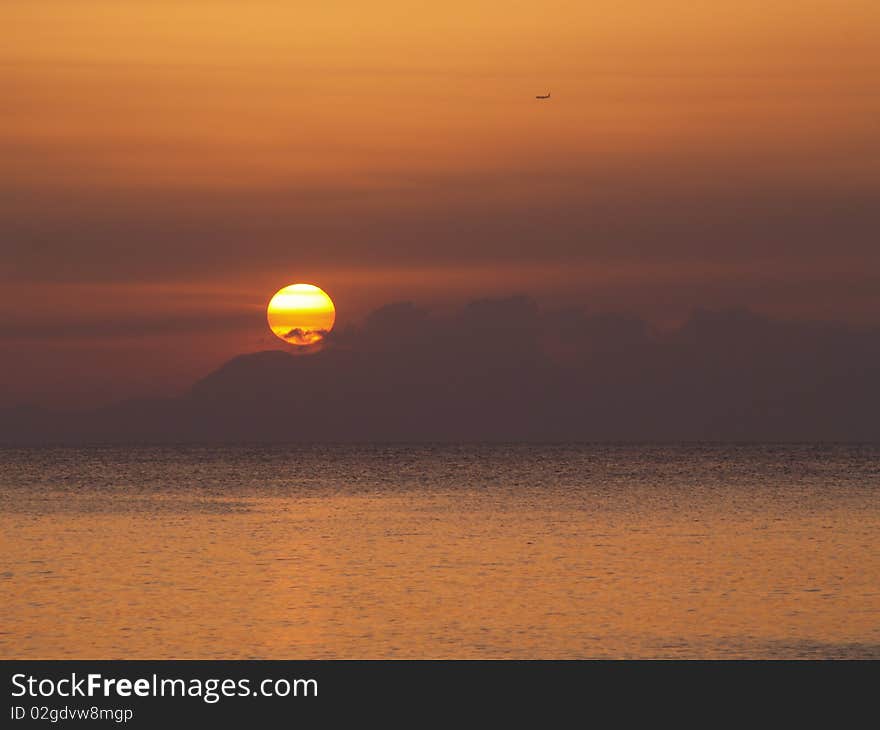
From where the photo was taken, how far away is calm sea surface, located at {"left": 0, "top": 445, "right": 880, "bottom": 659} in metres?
42.6

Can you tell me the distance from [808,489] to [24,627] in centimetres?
10904

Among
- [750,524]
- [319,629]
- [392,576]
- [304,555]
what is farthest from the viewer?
[750,524]

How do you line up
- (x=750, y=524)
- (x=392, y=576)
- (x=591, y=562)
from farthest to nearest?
(x=750, y=524), (x=591, y=562), (x=392, y=576)

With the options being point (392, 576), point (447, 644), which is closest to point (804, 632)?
point (447, 644)

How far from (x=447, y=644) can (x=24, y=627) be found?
44.3 feet

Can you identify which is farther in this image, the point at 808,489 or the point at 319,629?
the point at 808,489

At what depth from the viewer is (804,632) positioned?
44250 millimetres

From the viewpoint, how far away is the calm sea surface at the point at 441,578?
140 ft

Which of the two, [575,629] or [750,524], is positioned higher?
[750,524]

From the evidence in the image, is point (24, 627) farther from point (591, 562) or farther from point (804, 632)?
point (591, 562)

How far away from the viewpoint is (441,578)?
58875mm
